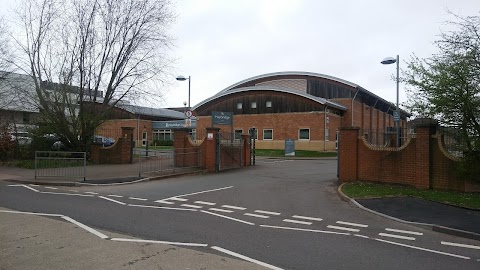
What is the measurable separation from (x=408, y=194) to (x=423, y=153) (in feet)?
5.99

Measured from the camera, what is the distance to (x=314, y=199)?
1209 centimetres

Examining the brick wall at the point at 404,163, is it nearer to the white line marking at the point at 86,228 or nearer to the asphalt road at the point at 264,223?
the asphalt road at the point at 264,223

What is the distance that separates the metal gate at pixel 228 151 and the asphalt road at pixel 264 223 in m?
6.28

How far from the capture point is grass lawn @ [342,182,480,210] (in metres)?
11.0

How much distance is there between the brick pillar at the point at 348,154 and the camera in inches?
608

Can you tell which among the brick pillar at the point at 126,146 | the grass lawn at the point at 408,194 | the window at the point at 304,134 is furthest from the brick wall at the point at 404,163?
the window at the point at 304,134

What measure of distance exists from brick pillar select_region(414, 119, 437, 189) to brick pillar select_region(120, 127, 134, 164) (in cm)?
1734

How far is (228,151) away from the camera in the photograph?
22469 mm

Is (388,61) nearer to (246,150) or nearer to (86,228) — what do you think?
(246,150)

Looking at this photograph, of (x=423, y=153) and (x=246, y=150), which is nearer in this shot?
(x=423, y=153)

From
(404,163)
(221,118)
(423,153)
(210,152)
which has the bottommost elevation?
(404,163)

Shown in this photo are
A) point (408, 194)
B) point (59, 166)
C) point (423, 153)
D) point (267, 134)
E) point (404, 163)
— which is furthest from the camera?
point (267, 134)

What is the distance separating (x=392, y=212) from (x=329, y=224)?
2209mm

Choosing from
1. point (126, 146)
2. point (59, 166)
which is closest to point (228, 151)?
point (126, 146)
